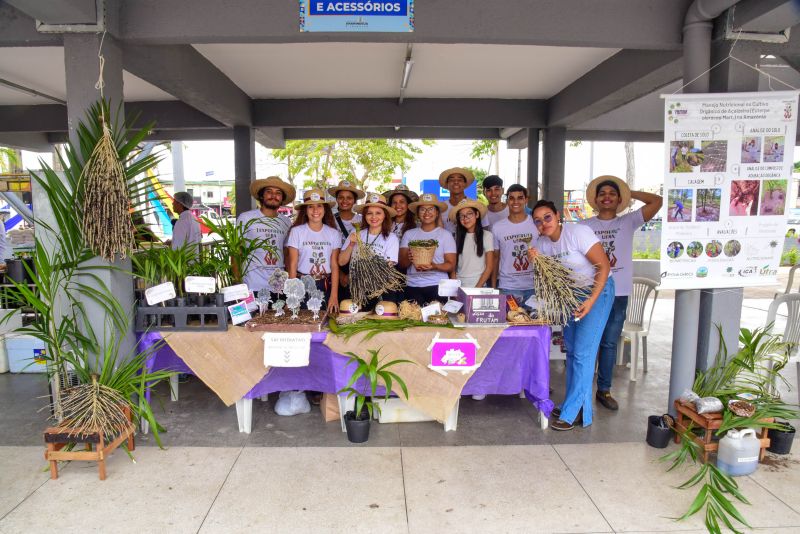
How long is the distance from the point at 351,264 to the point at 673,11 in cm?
274

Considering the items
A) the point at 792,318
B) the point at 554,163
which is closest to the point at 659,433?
the point at 792,318

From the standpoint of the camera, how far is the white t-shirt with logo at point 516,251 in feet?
13.3

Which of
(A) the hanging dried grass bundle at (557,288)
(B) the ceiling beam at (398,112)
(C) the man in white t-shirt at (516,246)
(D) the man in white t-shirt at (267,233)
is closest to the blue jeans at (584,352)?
(A) the hanging dried grass bundle at (557,288)

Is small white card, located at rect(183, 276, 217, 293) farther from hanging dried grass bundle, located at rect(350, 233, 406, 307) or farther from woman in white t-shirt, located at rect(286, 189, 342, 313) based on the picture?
hanging dried grass bundle, located at rect(350, 233, 406, 307)

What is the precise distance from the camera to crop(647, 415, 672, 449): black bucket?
3.20 meters

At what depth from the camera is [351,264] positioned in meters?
3.59

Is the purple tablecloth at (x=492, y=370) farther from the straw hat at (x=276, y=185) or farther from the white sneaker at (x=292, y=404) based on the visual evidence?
the straw hat at (x=276, y=185)

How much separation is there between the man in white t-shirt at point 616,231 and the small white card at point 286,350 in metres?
2.18

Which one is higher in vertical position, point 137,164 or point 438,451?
point 137,164

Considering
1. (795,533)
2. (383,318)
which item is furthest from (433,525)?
(795,533)

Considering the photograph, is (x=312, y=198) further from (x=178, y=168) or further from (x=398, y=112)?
(x=178, y=168)

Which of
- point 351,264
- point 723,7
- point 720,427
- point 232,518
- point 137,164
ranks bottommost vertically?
point 232,518

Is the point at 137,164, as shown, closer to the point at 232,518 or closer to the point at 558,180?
the point at 232,518

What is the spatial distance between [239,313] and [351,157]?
1486 centimetres
